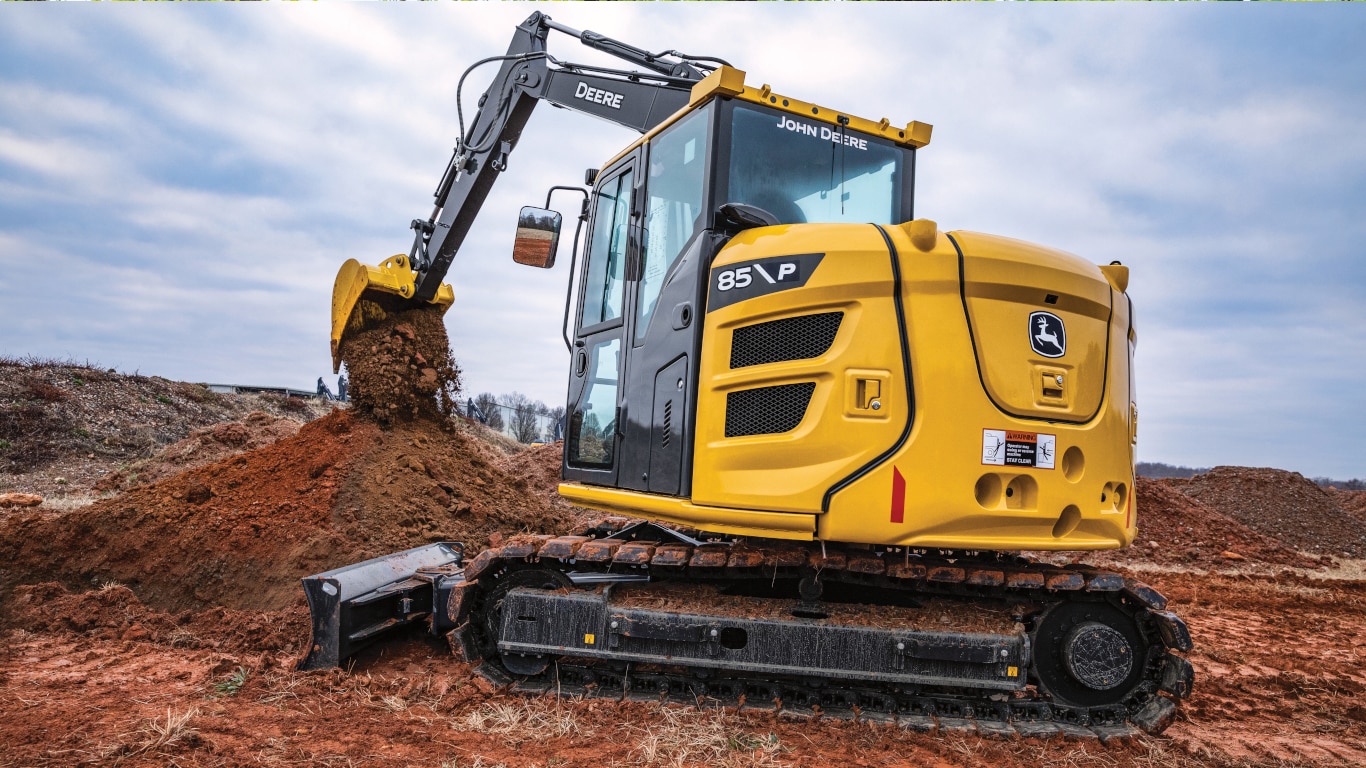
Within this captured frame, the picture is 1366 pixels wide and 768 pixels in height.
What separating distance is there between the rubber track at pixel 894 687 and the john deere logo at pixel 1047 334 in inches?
44.2

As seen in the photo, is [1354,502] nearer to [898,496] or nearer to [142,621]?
[898,496]

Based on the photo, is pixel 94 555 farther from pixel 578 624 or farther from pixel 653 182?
pixel 653 182

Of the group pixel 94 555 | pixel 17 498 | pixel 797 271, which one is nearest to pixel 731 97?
pixel 797 271

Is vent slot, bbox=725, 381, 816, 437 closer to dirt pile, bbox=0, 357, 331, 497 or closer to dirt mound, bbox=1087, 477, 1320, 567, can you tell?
dirt mound, bbox=1087, 477, 1320, 567

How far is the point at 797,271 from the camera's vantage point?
411 centimetres

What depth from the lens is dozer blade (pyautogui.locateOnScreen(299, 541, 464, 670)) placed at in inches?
192

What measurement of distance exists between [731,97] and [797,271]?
1138 millimetres

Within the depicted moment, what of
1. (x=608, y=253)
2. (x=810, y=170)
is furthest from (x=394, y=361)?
(x=810, y=170)

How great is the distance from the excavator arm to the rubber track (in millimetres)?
3245

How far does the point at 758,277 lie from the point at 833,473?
105cm

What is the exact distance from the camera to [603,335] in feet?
17.4

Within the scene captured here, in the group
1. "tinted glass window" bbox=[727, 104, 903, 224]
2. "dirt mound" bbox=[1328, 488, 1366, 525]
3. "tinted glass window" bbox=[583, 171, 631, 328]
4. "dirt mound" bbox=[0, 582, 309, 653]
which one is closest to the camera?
"tinted glass window" bbox=[727, 104, 903, 224]

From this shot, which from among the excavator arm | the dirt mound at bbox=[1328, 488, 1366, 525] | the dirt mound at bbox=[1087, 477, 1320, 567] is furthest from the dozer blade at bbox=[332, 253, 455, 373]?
the dirt mound at bbox=[1328, 488, 1366, 525]

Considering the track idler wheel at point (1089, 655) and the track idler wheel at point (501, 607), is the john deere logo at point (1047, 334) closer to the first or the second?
the track idler wheel at point (1089, 655)
